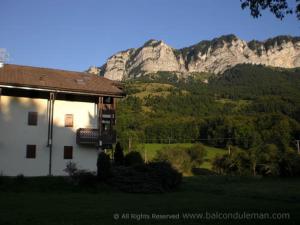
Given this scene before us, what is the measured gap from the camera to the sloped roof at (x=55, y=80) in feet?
117

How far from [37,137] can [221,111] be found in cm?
10631

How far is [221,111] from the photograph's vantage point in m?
137

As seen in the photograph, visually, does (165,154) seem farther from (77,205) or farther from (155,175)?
(77,205)

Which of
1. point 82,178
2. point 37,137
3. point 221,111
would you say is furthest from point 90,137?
point 221,111

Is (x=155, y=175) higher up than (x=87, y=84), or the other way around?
(x=87, y=84)

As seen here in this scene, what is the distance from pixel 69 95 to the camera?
125 feet

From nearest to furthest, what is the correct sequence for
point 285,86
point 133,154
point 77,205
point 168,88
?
point 77,205, point 133,154, point 285,86, point 168,88

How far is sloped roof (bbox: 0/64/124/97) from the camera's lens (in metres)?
35.7

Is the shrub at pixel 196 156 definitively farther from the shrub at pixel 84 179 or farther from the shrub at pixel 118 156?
the shrub at pixel 84 179

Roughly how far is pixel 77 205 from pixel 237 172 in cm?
4757

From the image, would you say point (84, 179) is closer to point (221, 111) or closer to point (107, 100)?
point (107, 100)

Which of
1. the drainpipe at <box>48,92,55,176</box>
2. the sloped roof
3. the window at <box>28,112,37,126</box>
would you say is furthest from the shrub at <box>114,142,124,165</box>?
the window at <box>28,112,37,126</box>

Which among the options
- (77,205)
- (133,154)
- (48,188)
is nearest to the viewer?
(77,205)

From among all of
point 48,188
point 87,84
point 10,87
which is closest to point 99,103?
point 87,84
